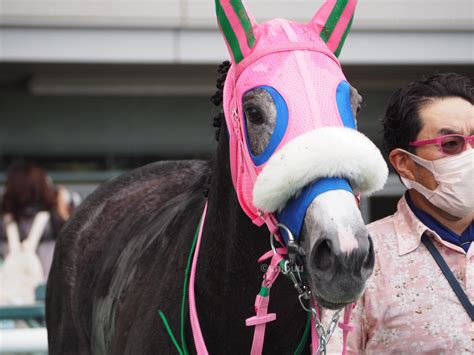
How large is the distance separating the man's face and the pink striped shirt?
162mm

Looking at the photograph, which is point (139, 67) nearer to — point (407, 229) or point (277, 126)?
point (407, 229)

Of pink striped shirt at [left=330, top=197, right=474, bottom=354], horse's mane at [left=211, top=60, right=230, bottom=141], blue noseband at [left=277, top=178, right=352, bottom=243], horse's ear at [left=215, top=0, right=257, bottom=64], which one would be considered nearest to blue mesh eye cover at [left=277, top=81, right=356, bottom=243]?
blue noseband at [left=277, top=178, right=352, bottom=243]

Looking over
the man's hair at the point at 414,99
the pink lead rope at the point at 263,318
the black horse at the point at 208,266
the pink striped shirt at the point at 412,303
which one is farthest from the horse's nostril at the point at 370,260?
the man's hair at the point at 414,99

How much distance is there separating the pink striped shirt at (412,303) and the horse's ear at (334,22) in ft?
2.15

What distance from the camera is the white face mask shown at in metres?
3.03

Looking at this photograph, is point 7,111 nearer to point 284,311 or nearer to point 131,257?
point 131,257

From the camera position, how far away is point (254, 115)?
2.87m

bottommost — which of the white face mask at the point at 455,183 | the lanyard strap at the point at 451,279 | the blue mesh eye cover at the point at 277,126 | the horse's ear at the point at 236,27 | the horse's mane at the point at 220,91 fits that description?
the lanyard strap at the point at 451,279

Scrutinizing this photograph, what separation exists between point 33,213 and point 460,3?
665 cm

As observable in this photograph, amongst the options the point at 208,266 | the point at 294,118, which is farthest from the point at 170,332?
the point at 294,118

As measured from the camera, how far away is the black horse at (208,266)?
2529 millimetres

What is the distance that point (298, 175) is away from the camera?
262cm

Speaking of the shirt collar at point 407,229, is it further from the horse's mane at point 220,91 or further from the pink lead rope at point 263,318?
the horse's mane at point 220,91

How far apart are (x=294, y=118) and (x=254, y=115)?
16cm
